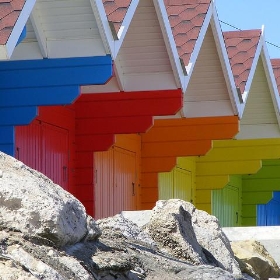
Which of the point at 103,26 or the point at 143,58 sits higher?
the point at 103,26

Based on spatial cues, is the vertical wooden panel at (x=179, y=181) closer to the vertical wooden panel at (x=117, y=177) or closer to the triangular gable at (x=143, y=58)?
the vertical wooden panel at (x=117, y=177)

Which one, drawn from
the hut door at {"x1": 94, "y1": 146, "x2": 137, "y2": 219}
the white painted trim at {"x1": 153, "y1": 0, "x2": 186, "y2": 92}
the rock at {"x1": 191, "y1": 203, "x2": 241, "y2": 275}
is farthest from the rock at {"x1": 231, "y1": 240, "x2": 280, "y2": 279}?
the hut door at {"x1": 94, "y1": 146, "x2": 137, "y2": 219}

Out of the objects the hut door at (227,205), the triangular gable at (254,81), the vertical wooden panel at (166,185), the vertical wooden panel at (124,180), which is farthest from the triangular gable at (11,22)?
the hut door at (227,205)

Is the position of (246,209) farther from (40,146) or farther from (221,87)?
(40,146)

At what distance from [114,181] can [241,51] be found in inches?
114

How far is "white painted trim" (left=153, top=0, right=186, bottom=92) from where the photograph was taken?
1302 cm

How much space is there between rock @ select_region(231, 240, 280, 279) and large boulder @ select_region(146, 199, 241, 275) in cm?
93

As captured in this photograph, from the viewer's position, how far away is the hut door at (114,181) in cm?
1538

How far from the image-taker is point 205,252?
7.97 metres

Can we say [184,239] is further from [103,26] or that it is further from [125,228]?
[103,26]

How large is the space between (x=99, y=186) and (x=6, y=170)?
995 centimetres

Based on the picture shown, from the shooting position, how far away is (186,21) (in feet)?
49.0

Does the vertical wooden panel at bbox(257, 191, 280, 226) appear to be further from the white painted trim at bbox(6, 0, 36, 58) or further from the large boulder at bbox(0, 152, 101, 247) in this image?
the large boulder at bbox(0, 152, 101, 247)

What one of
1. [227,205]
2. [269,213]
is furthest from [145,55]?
[269,213]
